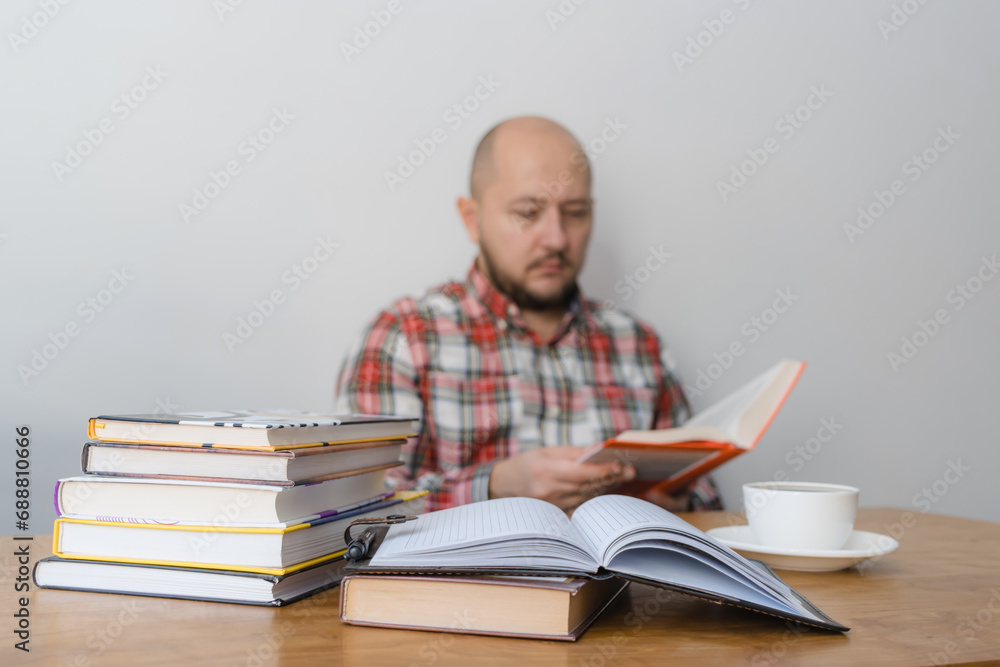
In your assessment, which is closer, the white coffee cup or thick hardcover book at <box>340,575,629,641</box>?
thick hardcover book at <box>340,575,629,641</box>

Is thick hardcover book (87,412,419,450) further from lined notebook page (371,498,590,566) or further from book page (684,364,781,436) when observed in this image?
book page (684,364,781,436)

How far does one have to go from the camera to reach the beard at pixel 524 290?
5.27ft

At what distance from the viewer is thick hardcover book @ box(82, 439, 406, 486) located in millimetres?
598

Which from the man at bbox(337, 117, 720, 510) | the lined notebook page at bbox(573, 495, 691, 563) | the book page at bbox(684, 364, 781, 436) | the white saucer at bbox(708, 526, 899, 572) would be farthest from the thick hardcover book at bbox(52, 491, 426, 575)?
the man at bbox(337, 117, 720, 510)

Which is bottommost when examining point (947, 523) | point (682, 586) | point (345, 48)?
point (947, 523)

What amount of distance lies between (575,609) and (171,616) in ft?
0.96

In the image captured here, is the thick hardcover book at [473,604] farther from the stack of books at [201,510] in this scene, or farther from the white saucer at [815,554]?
the white saucer at [815,554]

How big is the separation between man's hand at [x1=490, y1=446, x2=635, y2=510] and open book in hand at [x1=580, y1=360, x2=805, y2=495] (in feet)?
0.07

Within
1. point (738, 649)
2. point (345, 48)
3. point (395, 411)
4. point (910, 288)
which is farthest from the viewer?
point (910, 288)

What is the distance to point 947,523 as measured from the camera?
1.10 metres

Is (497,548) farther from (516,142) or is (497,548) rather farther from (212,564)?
(516,142)

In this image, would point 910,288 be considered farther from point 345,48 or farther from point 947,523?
point 345,48

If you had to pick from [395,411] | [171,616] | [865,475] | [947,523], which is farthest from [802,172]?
[171,616]

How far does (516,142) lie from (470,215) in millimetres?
191
